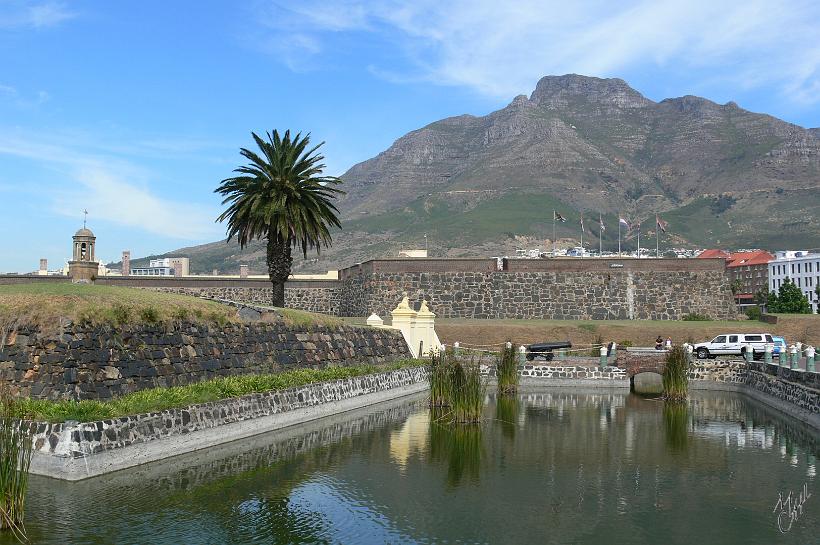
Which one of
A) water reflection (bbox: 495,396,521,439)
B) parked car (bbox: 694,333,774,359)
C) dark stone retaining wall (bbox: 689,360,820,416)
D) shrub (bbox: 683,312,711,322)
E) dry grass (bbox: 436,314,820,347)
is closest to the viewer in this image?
water reflection (bbox: 495,396,521,439)

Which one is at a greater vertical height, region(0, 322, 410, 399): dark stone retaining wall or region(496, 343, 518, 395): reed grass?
region(0, 322, 410, 399): dark stone retaining wall

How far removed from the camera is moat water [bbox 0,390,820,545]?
438 inches

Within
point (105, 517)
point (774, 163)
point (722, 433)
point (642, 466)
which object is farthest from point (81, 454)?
point (774, 163)

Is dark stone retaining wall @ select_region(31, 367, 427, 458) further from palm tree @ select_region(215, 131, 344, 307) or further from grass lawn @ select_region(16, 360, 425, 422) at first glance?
palm tree @ select_region(215, 131, 344, 307)

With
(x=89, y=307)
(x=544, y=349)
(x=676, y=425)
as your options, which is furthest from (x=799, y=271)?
(x=89, y=307)

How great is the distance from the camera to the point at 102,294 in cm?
1878

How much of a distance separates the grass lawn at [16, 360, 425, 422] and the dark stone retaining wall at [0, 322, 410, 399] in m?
0.60

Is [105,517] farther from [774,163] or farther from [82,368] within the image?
[774,163]

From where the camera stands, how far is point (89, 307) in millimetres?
17438

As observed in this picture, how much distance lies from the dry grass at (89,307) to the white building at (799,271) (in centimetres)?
10389

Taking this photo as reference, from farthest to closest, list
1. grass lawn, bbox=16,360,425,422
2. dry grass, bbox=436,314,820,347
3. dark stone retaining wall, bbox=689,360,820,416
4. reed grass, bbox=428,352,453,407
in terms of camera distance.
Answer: dry grass, bbox=436,314,820,347
dark stone retaining wall, bbox=689,360,820,416
reed grass, bbox=428,352,453,407
grass lawn, bbox=16,360,425,422

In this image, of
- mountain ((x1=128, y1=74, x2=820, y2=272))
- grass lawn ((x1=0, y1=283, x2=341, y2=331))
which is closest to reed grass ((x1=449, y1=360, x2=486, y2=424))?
grass lawn ((x1=0, y1=283, x2=341, y2=331))

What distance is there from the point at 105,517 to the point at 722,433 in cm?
1722

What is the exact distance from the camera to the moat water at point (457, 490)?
11117 millimetres
